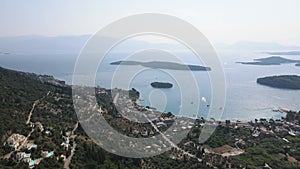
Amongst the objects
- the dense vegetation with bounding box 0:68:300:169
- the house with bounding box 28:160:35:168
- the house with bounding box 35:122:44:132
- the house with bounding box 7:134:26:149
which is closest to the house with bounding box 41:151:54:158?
the dense vegetation with bounding box 0:68:300:169

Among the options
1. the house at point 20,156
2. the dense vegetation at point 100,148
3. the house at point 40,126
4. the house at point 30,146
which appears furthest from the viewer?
the house at point 40,126

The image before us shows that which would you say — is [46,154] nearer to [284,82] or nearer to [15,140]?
[15,140]

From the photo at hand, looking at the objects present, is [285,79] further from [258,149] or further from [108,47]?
[108,47]

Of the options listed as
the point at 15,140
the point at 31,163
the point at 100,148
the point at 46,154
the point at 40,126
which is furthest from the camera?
the point at 40,126

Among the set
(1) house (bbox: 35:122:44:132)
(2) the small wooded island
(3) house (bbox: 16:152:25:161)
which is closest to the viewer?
(3) house (bbox: 16:152:25:161)

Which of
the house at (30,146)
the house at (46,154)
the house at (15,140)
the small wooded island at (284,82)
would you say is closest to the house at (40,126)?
the house at (15,140)

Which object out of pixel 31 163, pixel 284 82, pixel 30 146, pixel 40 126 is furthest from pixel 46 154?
pixel 284 82

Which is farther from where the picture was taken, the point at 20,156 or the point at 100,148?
the point at 100,148

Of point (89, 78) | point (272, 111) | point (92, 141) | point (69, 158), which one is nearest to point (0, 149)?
point (69, 158)

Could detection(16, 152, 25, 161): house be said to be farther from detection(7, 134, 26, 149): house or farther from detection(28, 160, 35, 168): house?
detection(7, 134, 26, 149): house

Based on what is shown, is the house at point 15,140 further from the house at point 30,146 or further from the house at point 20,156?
the house at point 20,156

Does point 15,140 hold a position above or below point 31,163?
above
